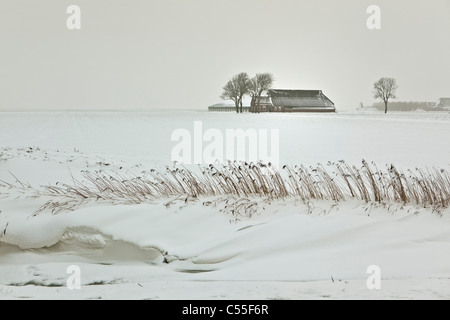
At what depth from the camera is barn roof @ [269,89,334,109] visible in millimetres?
6398

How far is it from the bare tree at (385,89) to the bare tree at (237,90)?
A: 193cm

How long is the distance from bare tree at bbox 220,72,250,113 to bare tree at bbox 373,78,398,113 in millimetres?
1930

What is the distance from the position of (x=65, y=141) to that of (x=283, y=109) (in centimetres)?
332

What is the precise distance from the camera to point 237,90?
6.39m

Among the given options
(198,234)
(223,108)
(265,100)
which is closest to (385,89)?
(265,100)

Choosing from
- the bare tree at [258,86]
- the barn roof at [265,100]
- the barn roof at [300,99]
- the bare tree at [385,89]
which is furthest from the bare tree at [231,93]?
the bare tree at [385,89]

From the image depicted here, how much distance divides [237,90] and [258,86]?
31 centimetres

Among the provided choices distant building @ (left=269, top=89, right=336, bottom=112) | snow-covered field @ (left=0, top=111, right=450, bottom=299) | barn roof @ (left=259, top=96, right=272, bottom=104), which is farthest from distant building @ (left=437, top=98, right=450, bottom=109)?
barn roof @ (left=259, top=96, right=272, bottom=104)

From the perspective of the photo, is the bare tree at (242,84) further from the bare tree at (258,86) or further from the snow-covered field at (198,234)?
the snow-covered field at (198,234)

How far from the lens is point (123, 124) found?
828 centimetres
